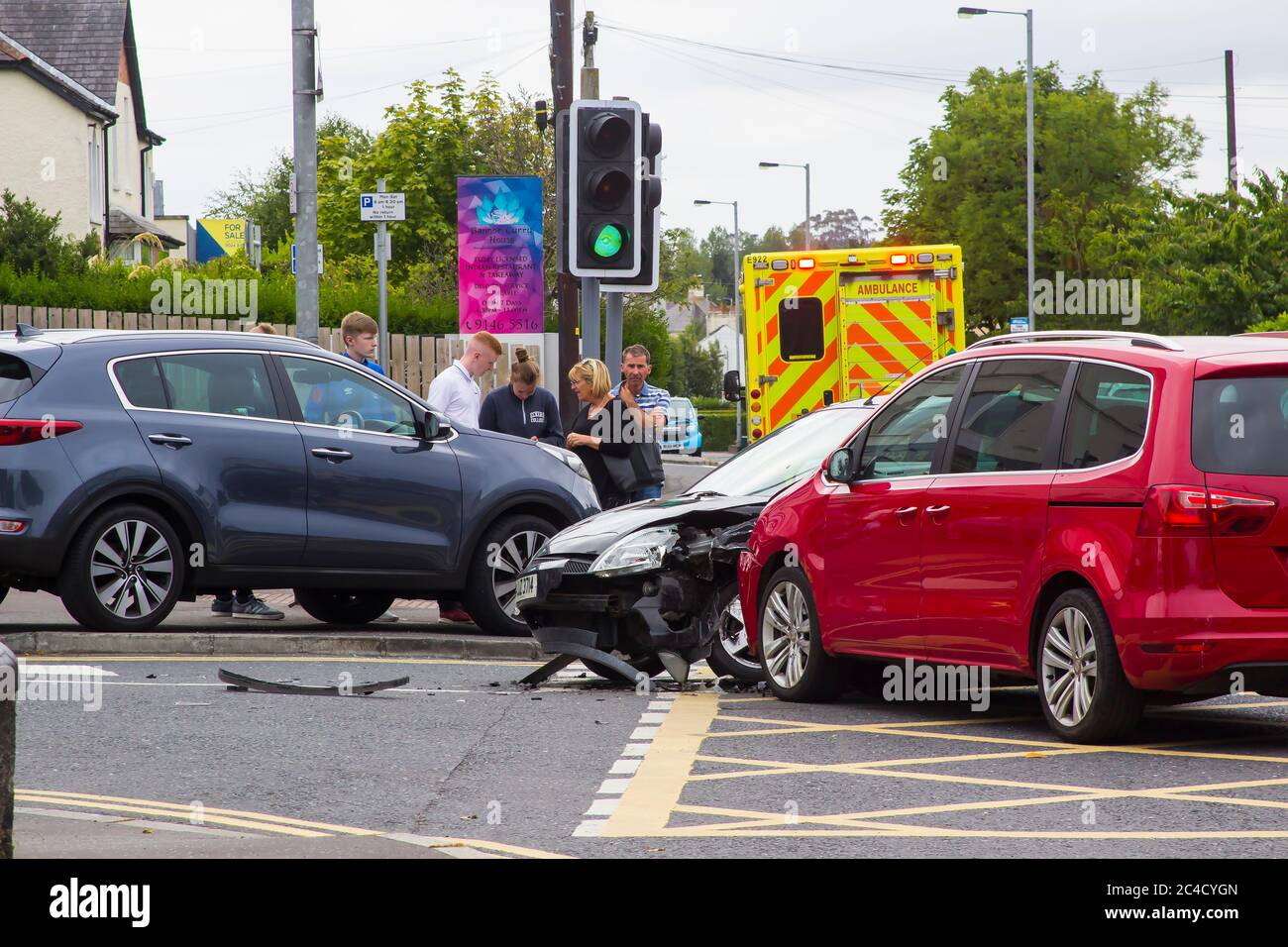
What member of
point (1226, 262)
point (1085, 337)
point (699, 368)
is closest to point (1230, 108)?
point (1226, 262)

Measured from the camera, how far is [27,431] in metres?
12.0

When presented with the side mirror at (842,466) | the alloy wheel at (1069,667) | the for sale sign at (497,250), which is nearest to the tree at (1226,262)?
the for sale sign at (497,250)

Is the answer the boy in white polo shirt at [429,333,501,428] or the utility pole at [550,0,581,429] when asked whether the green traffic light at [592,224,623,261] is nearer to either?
the boy in white polo shirt at [429,333,501,428]

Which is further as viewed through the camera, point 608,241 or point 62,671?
point 608,241

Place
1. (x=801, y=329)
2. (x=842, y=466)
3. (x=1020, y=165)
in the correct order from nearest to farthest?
(x=842, y=466) < (x=801, y=329) < (x=1020, y=165)

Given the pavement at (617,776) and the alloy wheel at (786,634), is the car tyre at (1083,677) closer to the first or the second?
the pavement at (617,776)

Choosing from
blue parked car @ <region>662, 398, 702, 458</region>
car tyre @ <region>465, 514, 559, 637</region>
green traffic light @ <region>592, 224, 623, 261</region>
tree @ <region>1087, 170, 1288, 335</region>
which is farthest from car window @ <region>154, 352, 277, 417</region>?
blue parked car @ <region>662, 398, 702, 458</region>

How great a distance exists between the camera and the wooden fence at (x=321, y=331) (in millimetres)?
24219

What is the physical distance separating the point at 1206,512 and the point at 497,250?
50.2ft

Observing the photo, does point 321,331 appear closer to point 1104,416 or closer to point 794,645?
point 794,645

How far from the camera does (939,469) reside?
971 cm

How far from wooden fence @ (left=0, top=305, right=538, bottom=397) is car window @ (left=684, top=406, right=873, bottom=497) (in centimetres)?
1162
